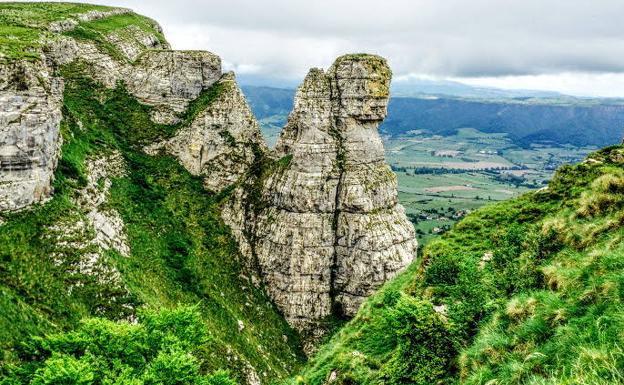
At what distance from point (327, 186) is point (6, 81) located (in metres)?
42.9

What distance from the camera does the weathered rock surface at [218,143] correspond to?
80.9 meters

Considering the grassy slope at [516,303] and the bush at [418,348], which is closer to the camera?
the grassy slope at [516,303]

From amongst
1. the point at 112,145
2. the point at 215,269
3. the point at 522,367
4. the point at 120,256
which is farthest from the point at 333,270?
the point at 522,367

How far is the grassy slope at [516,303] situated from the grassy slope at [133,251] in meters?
27.2

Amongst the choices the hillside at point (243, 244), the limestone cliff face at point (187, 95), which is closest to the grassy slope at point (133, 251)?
the hillside at point (243, 244)

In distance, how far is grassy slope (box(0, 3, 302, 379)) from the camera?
149ft

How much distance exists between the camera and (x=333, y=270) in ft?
248

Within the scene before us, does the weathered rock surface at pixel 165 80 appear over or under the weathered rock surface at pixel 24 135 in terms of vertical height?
over

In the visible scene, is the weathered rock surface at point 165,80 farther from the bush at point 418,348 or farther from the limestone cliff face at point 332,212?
the bush at point 418,348

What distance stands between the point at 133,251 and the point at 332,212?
95.2 ft

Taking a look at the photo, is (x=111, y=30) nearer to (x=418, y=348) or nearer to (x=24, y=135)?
(x=24, y=135)

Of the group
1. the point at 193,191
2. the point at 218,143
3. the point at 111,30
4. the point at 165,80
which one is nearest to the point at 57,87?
the point at 165,80

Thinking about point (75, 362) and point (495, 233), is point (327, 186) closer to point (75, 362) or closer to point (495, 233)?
point (495, 233)

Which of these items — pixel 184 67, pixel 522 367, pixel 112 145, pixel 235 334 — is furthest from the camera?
pixel 184 67
